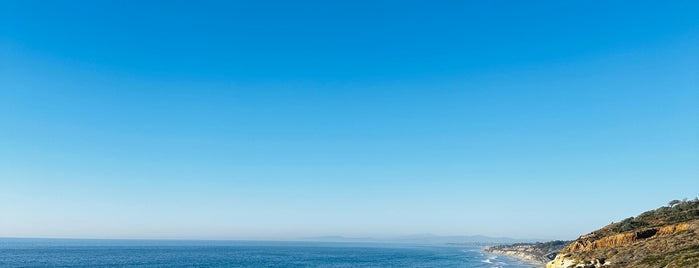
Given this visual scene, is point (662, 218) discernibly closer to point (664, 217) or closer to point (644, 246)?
point (664, 217)

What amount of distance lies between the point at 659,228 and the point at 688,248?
551 inches

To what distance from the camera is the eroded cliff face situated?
39100 millimetres

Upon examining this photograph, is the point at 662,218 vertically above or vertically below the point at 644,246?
above

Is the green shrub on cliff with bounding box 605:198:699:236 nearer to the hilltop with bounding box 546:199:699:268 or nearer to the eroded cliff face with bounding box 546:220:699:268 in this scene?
the hilltop with bounding box 546:199:699:268

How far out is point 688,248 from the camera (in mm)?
39625

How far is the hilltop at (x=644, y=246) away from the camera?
129 feet

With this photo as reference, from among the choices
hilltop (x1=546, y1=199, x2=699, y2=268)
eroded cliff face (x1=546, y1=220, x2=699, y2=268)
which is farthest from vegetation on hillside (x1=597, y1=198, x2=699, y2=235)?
eroded cliff face (x1=546, y1=220, x2=699, y2=268)

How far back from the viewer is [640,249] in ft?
150

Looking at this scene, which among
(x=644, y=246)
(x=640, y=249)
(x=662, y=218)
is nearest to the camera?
(x=640, y=249)

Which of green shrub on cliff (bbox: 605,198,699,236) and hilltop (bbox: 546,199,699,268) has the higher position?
green shrub on cliff (bbox: 605,198,699,236)

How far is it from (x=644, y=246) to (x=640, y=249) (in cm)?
127

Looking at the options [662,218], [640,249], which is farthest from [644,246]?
[662,218]

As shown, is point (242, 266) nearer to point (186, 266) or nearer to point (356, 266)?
point (186, 266)

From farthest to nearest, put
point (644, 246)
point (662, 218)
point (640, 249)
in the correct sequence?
point (662, 218)
point (644, 246)
point (640, 249)
